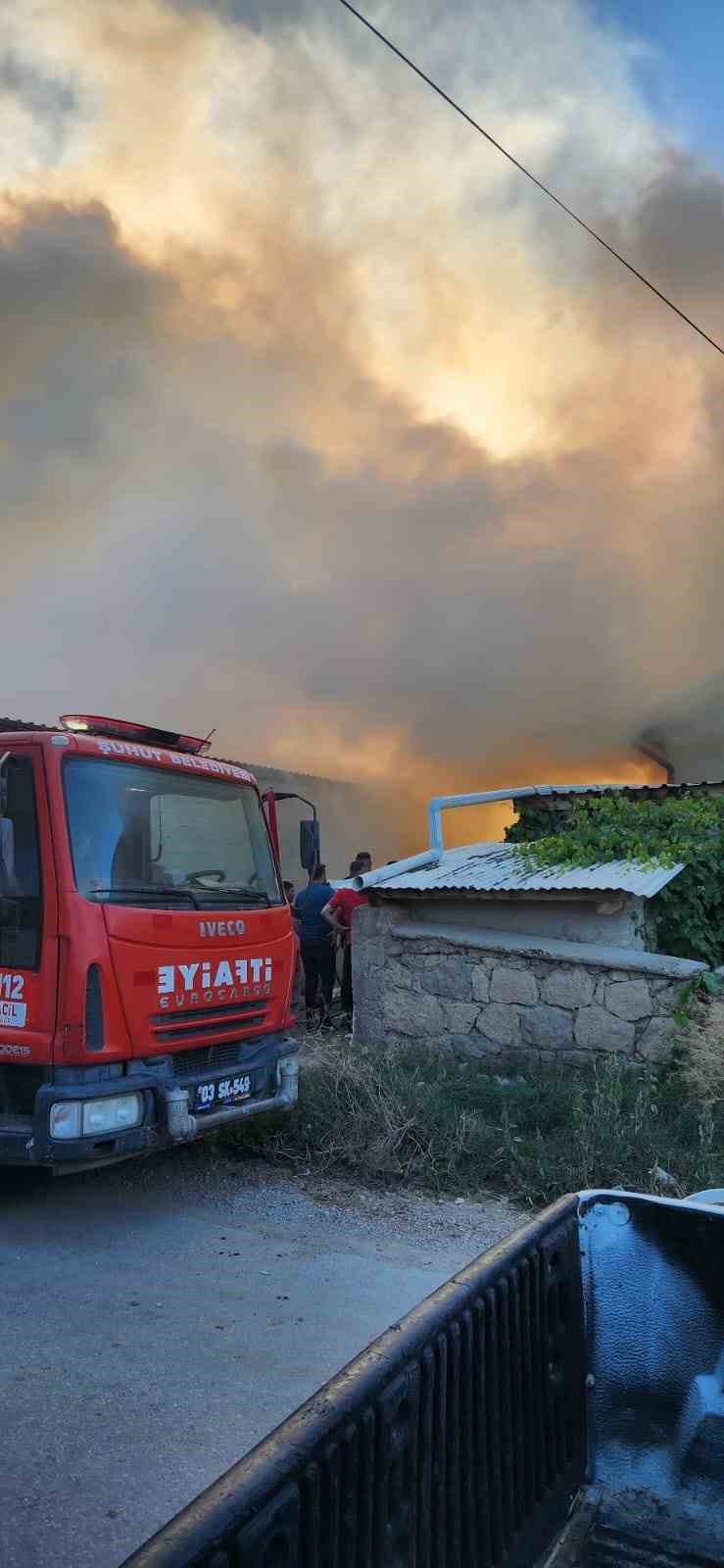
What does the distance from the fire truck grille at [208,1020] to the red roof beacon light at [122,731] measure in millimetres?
1452

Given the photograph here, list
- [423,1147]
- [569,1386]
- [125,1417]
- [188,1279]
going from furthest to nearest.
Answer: [423,1147], [188,1279], [125,1417], [569,1386]

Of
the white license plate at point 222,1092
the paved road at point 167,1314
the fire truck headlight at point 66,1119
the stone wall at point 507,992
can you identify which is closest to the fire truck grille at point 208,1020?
the white license plate at point 222,1092

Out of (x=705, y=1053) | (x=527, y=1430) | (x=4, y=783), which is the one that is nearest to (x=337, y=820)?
(x=705, y=1053)

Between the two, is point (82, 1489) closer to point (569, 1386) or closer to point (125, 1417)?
point (125, 1417)

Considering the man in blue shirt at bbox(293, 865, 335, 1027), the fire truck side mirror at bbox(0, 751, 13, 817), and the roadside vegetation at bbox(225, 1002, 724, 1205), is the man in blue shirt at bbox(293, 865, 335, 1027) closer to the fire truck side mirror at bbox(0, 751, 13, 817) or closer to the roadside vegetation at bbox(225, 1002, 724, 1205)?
the roadside vegetation at bbox(225, 1002, 724, 1205)

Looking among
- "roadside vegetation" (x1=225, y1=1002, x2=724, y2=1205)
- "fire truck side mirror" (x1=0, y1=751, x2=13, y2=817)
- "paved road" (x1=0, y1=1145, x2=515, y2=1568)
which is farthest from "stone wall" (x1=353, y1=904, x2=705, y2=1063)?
"fire truck side mirror" (x1=0, y1=751, x2=13, y2=817)

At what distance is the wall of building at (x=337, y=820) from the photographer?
16844 mm

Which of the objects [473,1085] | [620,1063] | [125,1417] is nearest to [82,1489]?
[125,1417]

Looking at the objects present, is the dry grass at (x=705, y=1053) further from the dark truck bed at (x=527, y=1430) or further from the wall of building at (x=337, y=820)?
the wall of building at (x=337, y=820)

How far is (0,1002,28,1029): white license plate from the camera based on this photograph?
14.5ft

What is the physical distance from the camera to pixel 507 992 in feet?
23.4

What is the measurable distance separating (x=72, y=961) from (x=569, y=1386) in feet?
9.58

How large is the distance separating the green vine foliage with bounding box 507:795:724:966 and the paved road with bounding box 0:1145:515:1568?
10.3 feet

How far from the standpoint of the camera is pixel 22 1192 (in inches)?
207
